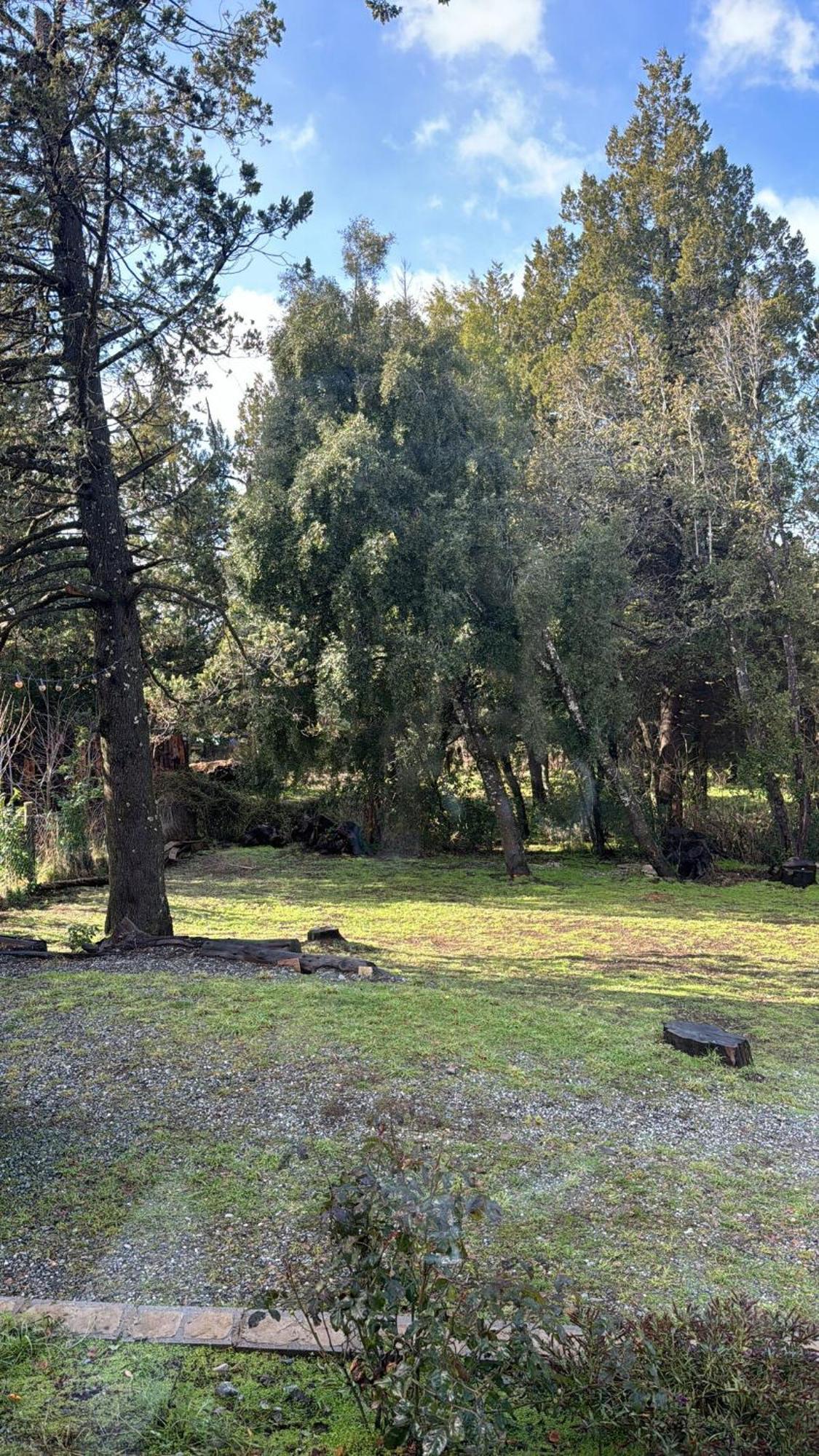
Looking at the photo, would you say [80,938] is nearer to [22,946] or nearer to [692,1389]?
[22,946]

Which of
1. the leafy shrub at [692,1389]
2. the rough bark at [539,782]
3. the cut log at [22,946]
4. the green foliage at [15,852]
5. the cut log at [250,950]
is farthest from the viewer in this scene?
the rough bark at [539,782]

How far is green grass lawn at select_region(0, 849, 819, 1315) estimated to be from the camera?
279cm

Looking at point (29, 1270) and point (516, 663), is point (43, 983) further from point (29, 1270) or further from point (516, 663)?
point (516, 663)

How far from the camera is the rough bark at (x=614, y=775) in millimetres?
12406

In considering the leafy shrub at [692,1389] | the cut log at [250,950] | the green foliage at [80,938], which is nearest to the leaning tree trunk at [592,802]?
the cut log at [250,950]

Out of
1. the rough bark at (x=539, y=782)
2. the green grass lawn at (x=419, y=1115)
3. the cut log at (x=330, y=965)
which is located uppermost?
the rough bark at (x=539, y=782)

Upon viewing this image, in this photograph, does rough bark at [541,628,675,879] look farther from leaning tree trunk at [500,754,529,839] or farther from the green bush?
the green bush

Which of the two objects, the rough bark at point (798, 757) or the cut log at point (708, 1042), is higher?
the rough bark at point (798, 757)

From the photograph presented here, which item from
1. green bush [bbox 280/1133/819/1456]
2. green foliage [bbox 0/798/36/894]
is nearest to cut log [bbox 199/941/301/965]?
green foliage [bbox 0/798/36/894]

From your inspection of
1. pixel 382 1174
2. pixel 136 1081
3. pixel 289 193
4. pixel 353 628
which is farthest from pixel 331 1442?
pixel 353 628

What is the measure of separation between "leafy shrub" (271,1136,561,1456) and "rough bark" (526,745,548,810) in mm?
13300

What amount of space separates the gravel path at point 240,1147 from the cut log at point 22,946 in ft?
6.83

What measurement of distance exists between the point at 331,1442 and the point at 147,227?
23.6 ft

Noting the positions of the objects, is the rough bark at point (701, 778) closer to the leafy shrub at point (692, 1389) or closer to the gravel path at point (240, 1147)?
the gravel path at point (240, 1147)
